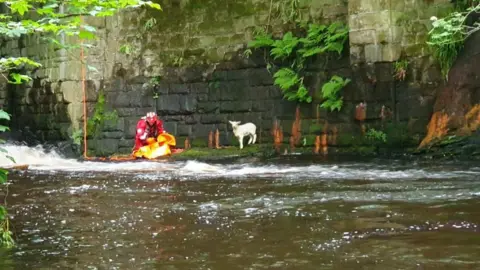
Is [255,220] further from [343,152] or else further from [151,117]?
[151,117]

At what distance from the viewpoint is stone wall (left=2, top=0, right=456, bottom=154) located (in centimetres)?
1010

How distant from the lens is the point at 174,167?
10.1 m

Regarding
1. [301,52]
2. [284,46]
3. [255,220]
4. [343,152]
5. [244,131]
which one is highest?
[284,46]

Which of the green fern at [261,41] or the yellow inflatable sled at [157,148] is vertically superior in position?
the green fern at [261,41]

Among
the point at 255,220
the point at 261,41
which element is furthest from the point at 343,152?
the point at 255,220

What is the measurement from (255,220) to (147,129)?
788 centimetres

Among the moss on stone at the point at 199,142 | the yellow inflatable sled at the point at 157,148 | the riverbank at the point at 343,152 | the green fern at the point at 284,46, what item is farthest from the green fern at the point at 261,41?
the yellow inflatable sled at the point at 157,148

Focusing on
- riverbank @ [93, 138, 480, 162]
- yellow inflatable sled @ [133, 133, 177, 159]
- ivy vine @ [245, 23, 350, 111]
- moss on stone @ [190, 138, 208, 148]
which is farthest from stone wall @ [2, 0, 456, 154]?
yellow inflatable sled @ [133, 133, 177, 159]

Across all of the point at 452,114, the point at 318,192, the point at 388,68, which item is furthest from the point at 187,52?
the point at 318,192

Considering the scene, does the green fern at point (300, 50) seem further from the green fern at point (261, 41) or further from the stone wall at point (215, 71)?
the stone wall at point (215, 71)

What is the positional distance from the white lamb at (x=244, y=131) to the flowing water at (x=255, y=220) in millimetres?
3482

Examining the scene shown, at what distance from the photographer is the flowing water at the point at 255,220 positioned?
3.58m

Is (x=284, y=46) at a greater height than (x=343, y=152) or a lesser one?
greater

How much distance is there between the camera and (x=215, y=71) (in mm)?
12539
